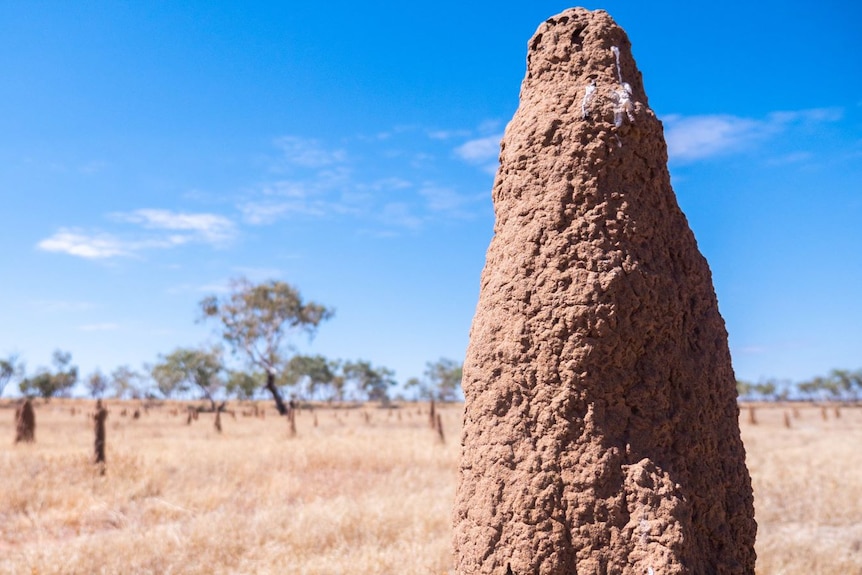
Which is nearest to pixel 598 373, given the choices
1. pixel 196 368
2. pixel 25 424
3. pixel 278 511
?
pixel 278 511

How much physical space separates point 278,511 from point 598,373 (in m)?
5.09

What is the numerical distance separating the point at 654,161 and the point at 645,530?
157 centimetres

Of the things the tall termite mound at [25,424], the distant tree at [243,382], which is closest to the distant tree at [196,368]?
the distant tree at [243,382]

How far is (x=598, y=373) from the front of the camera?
2.63m

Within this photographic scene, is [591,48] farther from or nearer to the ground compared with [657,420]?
farther from the ground

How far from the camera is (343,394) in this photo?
77.1 meters

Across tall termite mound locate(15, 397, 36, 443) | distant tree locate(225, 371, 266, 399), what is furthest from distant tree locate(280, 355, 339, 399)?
tall termite mound locate(15, 397, 36, 443)

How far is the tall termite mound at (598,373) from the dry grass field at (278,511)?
2436 millimetres

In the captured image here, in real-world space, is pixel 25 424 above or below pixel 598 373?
below

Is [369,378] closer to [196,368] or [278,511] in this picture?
[196,368]

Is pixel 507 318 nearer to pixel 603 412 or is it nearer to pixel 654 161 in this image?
pixel 603 412

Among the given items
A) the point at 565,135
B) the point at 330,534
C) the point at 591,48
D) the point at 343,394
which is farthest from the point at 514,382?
the point at 343,394

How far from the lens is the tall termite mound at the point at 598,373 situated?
2.54 m

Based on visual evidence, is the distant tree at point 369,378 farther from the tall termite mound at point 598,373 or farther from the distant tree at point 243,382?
the tall termite mound at point 598,373
